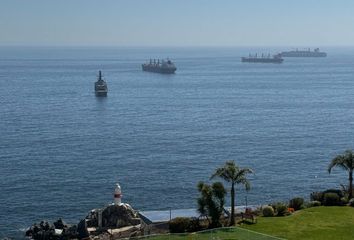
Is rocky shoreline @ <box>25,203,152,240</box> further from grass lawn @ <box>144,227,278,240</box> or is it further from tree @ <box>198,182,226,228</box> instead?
grass lawn @ <box>144,227,278,240</box>

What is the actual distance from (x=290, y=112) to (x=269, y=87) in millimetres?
61776

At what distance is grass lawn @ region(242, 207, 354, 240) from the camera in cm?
4012

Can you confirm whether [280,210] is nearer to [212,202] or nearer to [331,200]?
[331,200]

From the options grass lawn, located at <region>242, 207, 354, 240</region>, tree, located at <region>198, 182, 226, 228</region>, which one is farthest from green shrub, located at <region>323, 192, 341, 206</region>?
tree, located at <region>198, 182, 226, 228</region>

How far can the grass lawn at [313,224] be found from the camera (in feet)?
132

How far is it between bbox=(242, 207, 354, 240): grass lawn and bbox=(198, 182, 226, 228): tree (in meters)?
2.16

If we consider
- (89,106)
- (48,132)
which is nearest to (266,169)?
(48,132)

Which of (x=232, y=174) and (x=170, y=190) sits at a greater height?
(x=232, y=174)

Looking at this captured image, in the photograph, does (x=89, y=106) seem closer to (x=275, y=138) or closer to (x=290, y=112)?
(x=290, y=112)

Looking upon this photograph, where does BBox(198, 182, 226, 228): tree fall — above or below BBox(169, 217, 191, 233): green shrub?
above

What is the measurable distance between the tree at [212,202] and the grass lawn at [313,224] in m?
2.16

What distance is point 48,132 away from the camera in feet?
361

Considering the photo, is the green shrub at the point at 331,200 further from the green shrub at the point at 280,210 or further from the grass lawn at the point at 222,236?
the grass lawn at the point at 222,236

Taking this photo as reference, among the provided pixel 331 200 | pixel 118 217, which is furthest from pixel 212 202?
pixel 331 200
